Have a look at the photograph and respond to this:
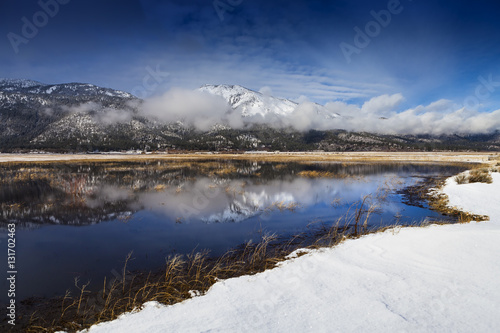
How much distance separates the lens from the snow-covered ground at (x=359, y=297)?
4.96m

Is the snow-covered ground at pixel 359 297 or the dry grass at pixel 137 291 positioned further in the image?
the dry grass at pixel 137 291

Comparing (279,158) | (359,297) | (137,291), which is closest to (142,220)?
(137,291)

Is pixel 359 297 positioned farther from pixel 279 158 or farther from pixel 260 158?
pixel 260 158

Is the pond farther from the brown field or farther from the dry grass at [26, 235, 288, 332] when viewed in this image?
the brown field

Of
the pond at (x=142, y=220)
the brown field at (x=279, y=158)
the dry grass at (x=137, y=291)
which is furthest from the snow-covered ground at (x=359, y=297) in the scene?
the brown field at (x=279, y=158)

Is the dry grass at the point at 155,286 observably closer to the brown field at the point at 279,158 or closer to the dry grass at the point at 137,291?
the dry grass at the point at 137,291

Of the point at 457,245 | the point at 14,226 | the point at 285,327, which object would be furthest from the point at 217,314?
the point at 14,226

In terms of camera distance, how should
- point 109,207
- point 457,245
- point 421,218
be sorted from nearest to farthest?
point 457,245 < point 421,218 < point 109,207

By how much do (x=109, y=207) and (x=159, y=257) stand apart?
35.6 ft

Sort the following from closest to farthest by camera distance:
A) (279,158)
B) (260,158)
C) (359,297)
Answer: (359,297) < (279,158) < (260,158)

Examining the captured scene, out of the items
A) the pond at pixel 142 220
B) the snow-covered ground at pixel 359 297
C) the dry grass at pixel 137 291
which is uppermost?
the snow-covered ground at pixel 359 297

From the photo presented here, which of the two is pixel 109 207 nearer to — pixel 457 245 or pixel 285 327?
pixel 285 327

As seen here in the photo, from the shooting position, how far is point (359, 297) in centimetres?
586

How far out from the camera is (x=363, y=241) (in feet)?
33.6
